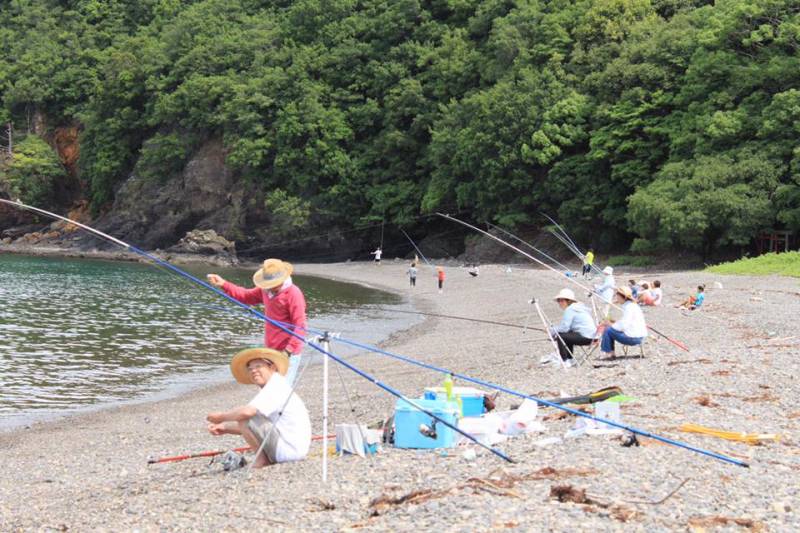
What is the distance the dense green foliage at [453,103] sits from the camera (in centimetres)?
3678

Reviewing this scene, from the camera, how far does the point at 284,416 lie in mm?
7258

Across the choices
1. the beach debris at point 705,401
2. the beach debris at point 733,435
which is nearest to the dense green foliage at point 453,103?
the beach debris at point 705,401

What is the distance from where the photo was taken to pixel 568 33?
49.9m

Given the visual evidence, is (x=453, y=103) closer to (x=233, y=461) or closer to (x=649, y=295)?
(x=649, y=295)

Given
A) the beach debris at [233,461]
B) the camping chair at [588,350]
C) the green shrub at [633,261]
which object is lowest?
the beach debris at [233,461]

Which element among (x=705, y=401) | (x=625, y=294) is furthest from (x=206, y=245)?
(x=705, y=401)

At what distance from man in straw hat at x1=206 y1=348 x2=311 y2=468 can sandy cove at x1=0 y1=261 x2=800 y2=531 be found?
25cm

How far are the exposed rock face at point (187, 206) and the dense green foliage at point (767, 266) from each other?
4006 cm

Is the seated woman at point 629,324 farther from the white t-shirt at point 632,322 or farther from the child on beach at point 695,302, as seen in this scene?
the child on beach at point 695,302

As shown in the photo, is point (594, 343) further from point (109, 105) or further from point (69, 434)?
point (109, 105)

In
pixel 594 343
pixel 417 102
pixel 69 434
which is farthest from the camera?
pixel 417 102

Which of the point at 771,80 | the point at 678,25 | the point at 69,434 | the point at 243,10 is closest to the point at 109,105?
the point at 243,10

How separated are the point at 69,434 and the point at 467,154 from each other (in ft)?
129

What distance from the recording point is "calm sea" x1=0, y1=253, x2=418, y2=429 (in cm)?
1530
